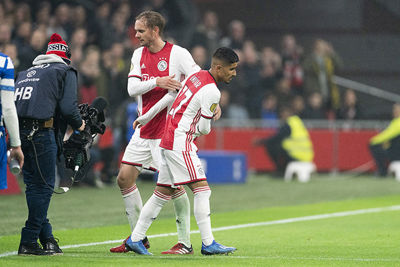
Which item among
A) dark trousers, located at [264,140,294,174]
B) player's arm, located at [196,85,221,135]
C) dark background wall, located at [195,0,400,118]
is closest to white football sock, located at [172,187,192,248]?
player's arm, located at [196,85,221,135]

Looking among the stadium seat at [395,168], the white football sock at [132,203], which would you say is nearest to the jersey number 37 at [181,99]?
the white football sock at [132,203]

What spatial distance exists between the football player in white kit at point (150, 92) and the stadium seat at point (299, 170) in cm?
1294

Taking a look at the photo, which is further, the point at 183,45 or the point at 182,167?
the point at 183,45

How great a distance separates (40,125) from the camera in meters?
8.78

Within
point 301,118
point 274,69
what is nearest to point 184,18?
point 274,69

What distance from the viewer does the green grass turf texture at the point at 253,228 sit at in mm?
8664

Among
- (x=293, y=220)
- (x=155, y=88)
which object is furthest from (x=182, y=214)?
(x=293, y=220)

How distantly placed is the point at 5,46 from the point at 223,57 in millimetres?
8042

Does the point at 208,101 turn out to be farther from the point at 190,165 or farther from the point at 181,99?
the point at 190,165

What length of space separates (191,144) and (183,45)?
15.9 meters

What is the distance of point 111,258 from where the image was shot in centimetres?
875

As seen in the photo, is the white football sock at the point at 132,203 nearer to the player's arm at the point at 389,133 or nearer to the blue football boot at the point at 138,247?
the blue football boot at the point at 138,247

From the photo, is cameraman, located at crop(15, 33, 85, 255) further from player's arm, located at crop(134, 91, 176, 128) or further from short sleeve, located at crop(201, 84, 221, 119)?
short sleeve, located at crop(201, 84, 221, 119)

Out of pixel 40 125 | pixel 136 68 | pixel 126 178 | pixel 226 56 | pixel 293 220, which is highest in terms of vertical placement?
pixel 226 56
